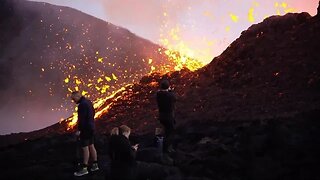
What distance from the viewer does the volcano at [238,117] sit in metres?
12.7

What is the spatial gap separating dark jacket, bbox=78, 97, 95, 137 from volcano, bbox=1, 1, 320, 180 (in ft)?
4.42

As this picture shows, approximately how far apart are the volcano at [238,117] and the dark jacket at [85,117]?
53.1 inches

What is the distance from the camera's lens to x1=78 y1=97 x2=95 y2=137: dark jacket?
1208 centimetres

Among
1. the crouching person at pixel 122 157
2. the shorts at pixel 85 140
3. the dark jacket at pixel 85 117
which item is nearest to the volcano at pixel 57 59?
the shorts at pixel 85 140

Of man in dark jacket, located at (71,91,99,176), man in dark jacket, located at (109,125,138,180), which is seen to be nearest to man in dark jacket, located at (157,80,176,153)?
man in dark jacket, located at (71,91,99,176)

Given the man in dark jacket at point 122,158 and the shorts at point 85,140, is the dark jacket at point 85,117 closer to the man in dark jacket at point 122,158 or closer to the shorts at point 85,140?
the shorts at point 85,140

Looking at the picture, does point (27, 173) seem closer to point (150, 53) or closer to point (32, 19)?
point (150, 53)

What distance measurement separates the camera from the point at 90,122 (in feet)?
39.9

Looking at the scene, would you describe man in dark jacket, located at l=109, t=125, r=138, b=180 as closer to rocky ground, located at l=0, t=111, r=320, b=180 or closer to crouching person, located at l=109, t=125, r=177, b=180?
crouching person, located at l=109, t=125, r=177, b=180

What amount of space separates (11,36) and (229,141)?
5990cm

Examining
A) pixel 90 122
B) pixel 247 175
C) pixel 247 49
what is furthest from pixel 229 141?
pixel 247 49

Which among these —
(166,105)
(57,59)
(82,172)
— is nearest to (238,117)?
(166,105)

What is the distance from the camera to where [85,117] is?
12.1 meters

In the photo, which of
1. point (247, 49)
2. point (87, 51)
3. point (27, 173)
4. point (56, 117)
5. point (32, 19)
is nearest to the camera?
point (27, 173)
